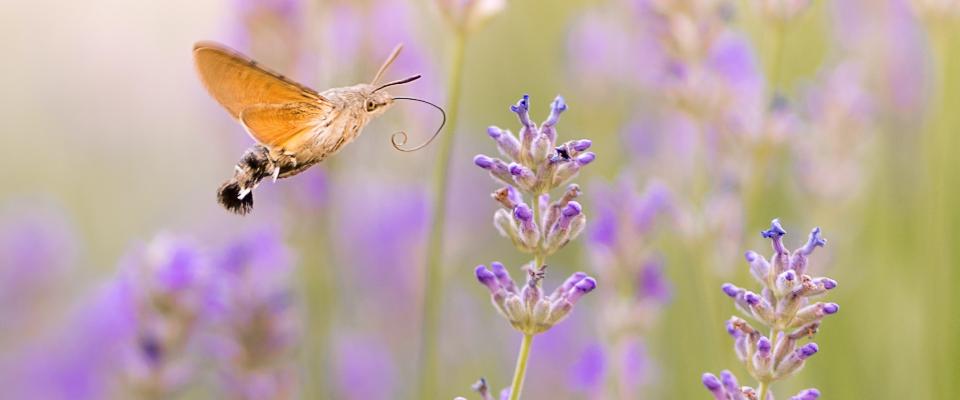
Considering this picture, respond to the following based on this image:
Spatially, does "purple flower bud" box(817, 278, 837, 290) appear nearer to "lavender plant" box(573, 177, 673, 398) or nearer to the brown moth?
the brown moth

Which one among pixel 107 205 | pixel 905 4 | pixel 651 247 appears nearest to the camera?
pixel 651 247

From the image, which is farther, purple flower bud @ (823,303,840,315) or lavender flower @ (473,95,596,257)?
lavender flower @ (473,95,596,257)

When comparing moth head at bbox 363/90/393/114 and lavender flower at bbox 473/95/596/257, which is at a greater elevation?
moth head at bbox 363/90/393/114

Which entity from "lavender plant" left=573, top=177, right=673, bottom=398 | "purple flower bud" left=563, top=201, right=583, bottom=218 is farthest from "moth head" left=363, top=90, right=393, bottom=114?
"lavender plant" left=573, top=177, right=673, bottom=398

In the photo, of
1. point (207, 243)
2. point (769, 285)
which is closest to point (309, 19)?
point (207, 243)

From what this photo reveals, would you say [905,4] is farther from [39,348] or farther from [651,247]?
[39,348]

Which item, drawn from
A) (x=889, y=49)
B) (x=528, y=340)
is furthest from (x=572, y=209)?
(x=889, y=49)

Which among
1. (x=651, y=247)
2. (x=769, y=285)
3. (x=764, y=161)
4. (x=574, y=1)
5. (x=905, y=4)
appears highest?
(x=574, y=1)

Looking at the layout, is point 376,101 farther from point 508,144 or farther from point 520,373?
point 520,373
